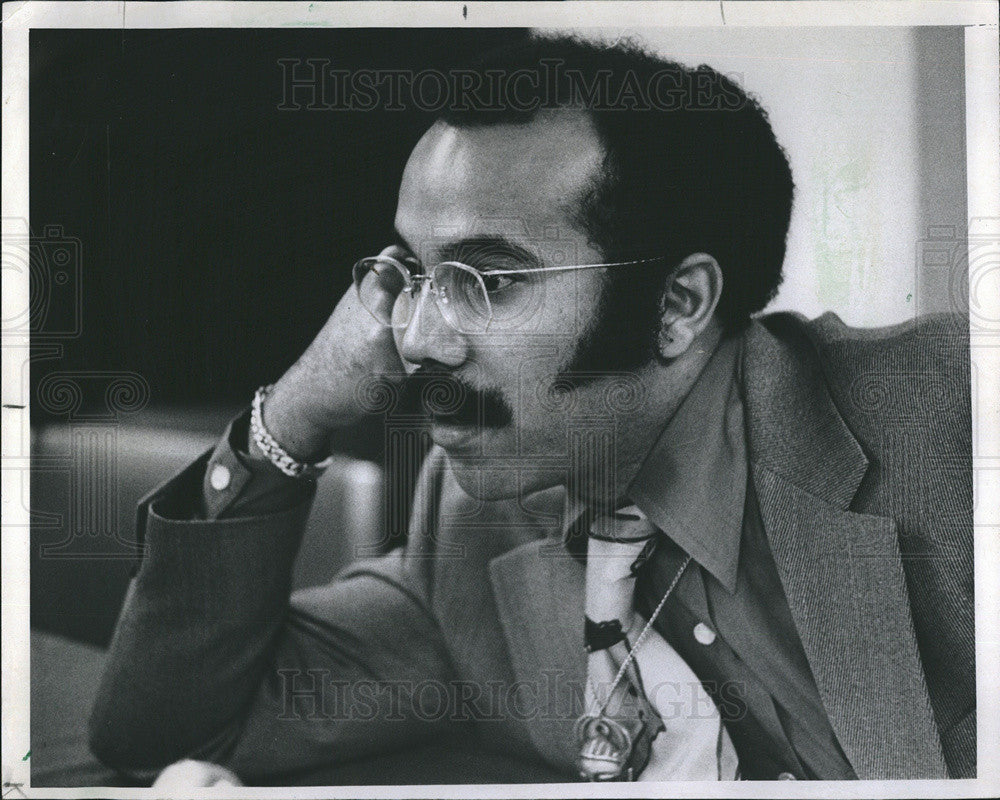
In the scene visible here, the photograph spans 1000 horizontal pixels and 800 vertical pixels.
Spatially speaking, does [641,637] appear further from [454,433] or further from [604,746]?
[454,433]

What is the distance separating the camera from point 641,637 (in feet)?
7.41

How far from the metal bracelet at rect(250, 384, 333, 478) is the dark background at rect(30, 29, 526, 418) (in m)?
0.08

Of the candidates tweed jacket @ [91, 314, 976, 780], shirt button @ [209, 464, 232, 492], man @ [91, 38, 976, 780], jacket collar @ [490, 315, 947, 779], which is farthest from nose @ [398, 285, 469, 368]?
jacket collar @ [490, 315, 947, 779]

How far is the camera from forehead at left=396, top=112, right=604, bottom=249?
2.21m

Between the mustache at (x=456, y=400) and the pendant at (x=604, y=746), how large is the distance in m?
0.78

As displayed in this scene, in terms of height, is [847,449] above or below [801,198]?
below

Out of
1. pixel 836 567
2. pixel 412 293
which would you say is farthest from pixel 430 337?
pixel 836 567

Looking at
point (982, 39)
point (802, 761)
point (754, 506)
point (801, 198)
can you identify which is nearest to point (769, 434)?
point (754, 506)

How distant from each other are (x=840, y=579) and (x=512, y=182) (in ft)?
4.11

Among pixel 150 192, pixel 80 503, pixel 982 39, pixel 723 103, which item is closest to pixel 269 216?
pixel 150 192

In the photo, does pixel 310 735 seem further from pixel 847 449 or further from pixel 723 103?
pixel 723 103

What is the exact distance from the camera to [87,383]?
2.34 m

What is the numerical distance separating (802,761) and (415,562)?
107 cm

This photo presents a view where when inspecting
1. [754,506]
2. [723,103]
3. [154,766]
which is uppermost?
[723,103]
